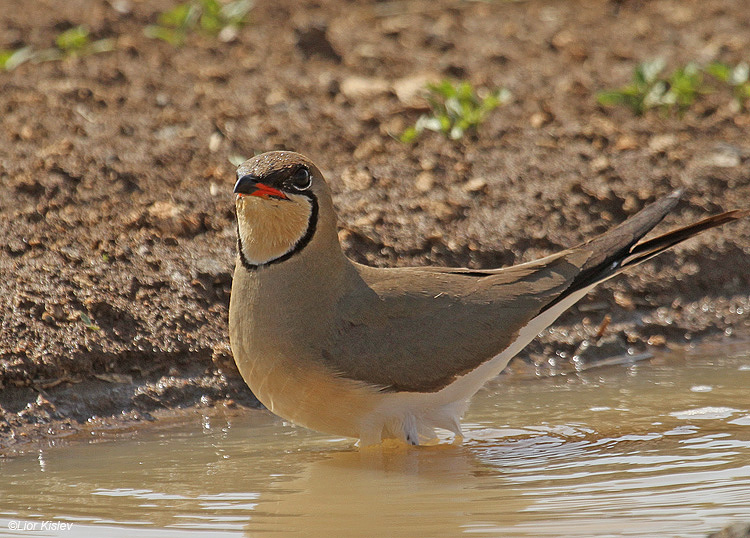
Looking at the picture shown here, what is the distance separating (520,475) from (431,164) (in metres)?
3.31

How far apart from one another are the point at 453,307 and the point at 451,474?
796 mm

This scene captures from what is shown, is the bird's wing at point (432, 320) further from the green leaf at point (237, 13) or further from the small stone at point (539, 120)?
the green leaf at point (237, 13)

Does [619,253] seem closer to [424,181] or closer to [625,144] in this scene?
[424,181]

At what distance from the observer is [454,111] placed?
8227mm

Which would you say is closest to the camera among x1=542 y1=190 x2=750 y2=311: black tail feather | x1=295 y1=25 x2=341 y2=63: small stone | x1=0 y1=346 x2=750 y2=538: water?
x1=0 y1=346 x2=750 y2=538: water

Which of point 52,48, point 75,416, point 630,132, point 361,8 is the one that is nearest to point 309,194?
point 75,416

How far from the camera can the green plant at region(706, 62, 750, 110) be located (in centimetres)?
852

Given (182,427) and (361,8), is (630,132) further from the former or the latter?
(182,427)

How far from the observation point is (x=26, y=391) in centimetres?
580

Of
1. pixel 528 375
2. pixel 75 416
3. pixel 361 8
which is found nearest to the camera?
pixel 75 416

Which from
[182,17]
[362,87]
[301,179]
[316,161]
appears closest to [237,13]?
[182,17]

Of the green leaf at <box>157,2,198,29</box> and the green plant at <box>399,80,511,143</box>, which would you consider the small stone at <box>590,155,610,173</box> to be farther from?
the green leaf at <box>157,2,198,29</box>

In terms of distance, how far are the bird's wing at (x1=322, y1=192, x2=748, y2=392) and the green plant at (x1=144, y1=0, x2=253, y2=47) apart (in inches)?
190

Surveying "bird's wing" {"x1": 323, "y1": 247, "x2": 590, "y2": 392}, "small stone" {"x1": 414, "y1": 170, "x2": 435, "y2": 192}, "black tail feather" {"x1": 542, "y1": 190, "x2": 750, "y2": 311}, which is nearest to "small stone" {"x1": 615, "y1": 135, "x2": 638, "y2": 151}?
"small stone" {"x1": 414, "y1": 170, "x2": 435, "y2": 192}
